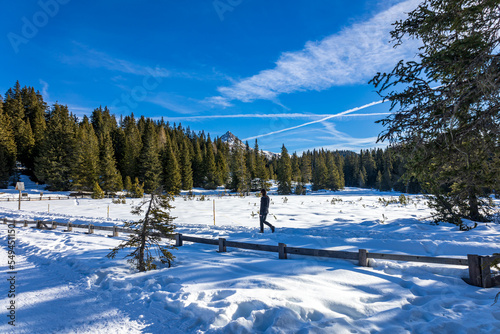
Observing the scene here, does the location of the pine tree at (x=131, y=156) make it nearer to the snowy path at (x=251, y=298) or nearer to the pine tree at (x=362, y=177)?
the snowy path at (x=251, y=298)

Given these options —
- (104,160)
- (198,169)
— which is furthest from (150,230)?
(198,169)

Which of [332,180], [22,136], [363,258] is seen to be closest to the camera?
[363,258]

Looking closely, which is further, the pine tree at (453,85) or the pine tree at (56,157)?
the pine tree at (56,157)

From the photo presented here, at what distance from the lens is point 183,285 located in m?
5.05

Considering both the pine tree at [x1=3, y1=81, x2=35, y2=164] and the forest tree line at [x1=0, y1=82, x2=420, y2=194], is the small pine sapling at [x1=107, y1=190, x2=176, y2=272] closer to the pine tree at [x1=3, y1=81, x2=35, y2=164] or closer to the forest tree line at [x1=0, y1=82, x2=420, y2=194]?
the forest tree line at [x1=0, y1=82, x2=420, y2=194]

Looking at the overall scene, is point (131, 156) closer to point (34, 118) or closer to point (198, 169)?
point (198, 169)

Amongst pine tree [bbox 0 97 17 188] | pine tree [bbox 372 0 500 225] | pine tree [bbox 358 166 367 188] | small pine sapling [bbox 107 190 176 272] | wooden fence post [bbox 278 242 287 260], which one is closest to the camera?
pine tree [bbox 372 0 500 225]

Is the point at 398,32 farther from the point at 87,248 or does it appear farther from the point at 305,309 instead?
the point at 87,248

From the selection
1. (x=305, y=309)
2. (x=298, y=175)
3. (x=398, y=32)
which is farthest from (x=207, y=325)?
(x=298, y=175)

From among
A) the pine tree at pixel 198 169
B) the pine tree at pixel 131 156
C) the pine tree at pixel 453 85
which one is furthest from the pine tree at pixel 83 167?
the pine tree at pixel 453 85

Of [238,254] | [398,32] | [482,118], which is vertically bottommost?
[238,254]

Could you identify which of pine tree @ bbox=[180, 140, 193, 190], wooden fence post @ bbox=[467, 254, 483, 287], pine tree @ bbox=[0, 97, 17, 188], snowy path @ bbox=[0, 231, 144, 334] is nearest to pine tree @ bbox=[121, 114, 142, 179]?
pine tree @ bbox=[180, 140, 193, 190]

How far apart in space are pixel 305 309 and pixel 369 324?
3.16 feet

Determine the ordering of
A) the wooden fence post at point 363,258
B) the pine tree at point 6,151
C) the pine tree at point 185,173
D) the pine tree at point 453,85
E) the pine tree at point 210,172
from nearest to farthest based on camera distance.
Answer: the pine tree at point 453,85 < the wooden fence post at point 363,258 < the pine tree at point 6,151 < the pine tree at point 185,173 < the pine tree at point 210,172
